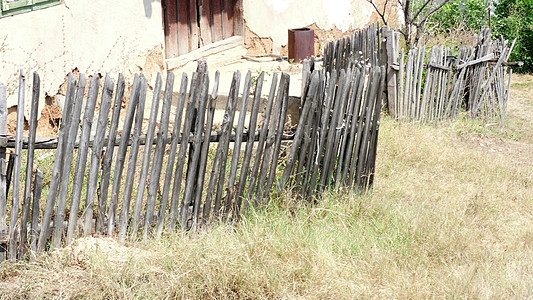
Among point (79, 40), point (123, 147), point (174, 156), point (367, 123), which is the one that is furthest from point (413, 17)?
point (123, 147)

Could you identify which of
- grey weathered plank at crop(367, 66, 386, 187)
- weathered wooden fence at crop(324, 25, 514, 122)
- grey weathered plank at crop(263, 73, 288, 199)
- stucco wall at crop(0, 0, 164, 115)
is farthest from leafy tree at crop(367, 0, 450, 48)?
grey weathered plank at crop(263, 73, 288, 199)

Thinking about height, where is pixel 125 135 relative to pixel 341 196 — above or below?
above

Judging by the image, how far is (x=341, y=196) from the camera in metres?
4.61

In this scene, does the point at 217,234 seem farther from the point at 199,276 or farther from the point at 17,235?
the point at 17,235

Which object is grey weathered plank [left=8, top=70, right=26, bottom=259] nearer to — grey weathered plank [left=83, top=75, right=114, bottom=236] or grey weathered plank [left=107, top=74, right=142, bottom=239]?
grey weathered plank [left=83, top=75, right=114, bottom=236]

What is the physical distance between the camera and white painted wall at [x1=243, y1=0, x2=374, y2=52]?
9.67 metres

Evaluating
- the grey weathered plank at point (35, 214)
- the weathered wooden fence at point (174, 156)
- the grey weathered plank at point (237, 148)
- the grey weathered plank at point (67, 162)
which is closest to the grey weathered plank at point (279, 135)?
the weathered wooden fence at point (174, 156)

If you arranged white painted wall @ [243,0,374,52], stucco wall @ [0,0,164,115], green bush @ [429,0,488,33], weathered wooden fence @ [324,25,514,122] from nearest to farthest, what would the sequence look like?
stucco wall @ [0,0,164,115]
weathered wooden fence @ [324,25,514,122]
white painted wall @ [243,0,374,52]
green bush @ [429,0,488,33]

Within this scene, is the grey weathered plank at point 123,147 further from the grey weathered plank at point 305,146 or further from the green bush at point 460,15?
the green bush at point 460,15

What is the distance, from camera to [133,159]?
3.65m

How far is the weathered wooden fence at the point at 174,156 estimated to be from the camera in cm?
341

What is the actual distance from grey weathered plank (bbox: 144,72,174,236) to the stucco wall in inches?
93.2

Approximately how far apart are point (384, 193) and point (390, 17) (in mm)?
8305

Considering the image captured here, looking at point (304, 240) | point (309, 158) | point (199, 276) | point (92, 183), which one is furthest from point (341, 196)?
point (92, 183)
